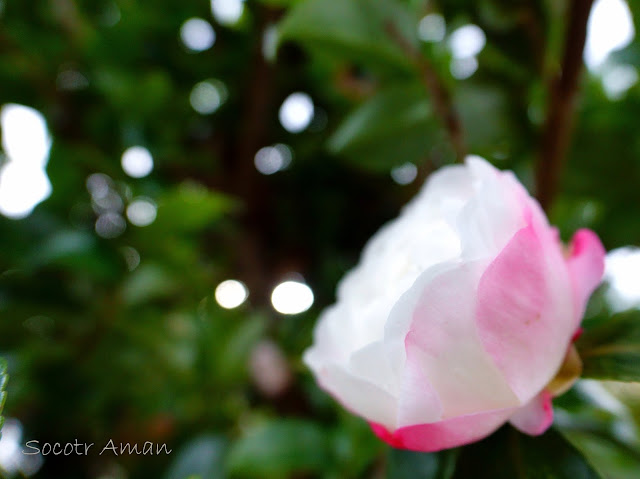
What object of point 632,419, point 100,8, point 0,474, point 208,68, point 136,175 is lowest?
point 632,419

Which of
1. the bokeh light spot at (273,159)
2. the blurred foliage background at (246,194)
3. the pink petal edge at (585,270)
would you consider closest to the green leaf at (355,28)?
the blurred foliage background at (246,194)

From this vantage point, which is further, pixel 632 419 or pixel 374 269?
pixel 632 419

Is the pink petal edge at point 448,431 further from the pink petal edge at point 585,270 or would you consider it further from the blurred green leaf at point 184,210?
the blurred green leaf at point 184,210

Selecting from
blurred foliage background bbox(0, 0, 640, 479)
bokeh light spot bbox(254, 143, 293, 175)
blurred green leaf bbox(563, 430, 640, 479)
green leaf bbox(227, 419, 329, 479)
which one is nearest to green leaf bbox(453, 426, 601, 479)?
blurred foliage background bbox(0, 0, 640, 479)

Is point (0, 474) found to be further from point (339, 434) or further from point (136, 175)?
point (136, 175)

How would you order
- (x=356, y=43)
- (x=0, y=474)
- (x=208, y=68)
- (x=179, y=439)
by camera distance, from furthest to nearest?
1. (x=208, y=68)
2. (x=179, y=439)
3. (x=356, y=43)
4. (x=0, y=474)

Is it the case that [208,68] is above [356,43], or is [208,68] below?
above

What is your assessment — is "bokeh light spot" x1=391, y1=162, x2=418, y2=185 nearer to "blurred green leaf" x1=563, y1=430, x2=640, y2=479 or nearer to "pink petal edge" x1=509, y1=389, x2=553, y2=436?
"blurred green leaf" x1=563, y1=430, x2=640, y2=479

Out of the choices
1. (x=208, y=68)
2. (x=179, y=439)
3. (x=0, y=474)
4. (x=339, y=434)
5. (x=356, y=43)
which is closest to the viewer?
(x=0, y=474)

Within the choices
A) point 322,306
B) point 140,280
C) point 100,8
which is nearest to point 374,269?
point 140,280
